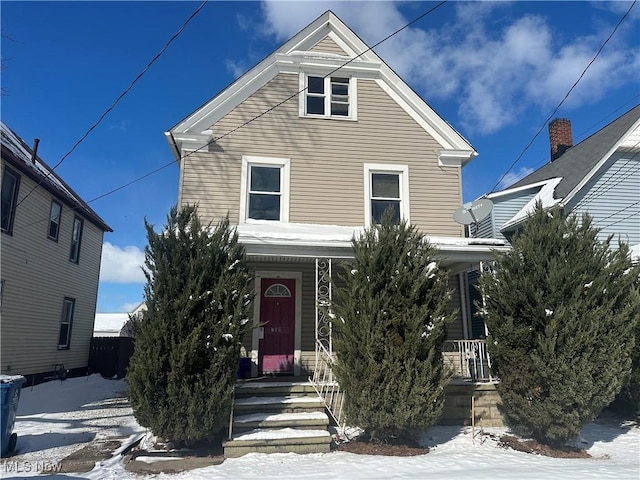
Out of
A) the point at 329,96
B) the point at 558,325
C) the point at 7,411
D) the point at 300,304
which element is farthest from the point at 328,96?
the point at 7,411

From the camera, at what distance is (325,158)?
10.0m

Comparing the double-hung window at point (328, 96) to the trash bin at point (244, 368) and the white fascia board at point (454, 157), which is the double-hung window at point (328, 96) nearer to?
the white fascia board at point (454, 157)

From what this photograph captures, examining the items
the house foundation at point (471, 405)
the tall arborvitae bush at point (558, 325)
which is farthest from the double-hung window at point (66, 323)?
the tall arborvitae bush at point (558, 325)

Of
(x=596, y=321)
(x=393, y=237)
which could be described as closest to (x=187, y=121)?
(x=393, y=237)

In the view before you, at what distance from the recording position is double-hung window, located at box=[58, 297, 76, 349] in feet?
45.0

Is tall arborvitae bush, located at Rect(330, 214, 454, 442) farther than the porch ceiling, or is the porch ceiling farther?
the porch ceiling

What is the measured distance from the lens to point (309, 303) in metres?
9.20

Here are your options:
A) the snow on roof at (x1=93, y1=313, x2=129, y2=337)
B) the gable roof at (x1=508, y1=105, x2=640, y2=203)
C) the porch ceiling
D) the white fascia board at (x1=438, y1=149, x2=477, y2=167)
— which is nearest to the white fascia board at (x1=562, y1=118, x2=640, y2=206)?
the gable roof at (x1=508, y1=105, x2=640, y2=203)

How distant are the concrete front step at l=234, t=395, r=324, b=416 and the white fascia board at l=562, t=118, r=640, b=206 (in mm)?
9087

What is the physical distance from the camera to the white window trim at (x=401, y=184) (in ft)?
32.3

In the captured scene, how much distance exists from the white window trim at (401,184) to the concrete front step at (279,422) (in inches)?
180

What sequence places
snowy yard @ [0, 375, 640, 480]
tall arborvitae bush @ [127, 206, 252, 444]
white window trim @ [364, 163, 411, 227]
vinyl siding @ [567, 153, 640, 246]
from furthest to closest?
vinyl siding @ [567, 153, 640, 246]
white window trim @ [364, 163, 411, 227]
tall arborvitae bush @ [127, 206, 252, 444]
snowy yard @ [0, 375, 640, 480]

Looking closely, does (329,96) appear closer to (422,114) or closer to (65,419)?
(422,114)

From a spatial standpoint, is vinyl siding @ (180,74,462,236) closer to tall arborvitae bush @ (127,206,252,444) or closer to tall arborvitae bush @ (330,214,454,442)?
tall arborvitae bush @ (127,206,252,444)
